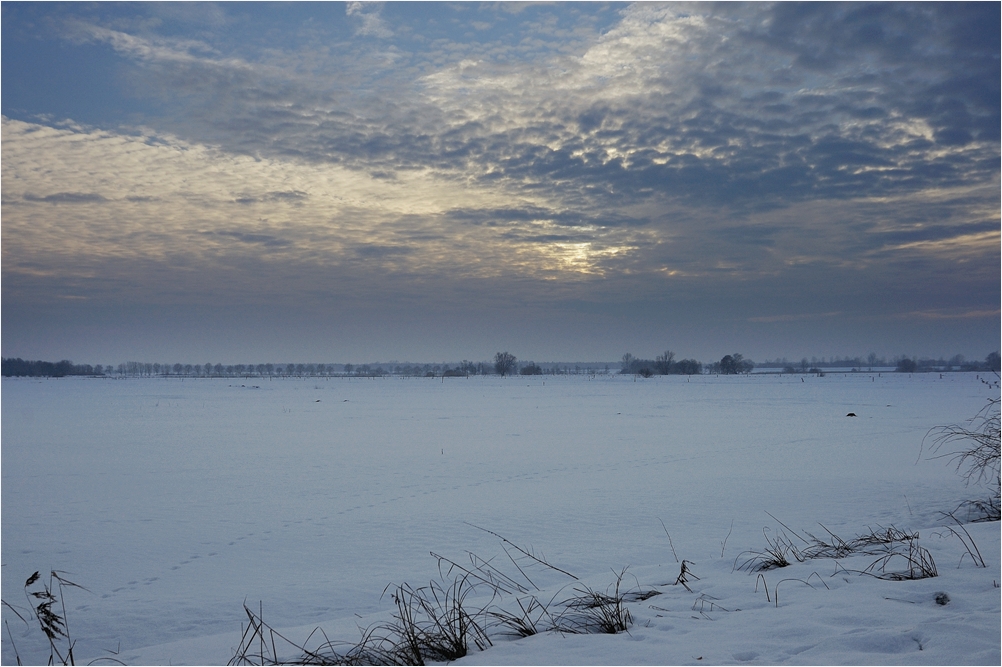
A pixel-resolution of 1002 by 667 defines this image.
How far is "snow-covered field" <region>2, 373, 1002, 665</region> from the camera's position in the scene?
166 inches

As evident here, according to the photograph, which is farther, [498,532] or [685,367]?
[685,367]

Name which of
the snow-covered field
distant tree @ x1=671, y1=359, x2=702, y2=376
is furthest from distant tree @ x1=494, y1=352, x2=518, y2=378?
the snow-covered field

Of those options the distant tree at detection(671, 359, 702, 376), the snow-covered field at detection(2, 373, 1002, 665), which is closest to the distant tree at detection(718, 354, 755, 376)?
the distant tree at detection(671, 359, 702, 376)

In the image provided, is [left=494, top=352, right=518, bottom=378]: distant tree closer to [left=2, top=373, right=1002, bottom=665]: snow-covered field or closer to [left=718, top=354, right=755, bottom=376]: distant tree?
[left=718, top=354, right=755, bottom=376]: distant tree

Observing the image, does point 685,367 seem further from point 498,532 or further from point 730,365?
point 498,532

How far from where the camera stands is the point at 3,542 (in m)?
7.91

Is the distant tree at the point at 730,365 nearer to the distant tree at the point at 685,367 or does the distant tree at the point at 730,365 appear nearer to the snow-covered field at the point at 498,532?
the distant tree at the point at 685,367

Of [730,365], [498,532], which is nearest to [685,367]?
[730,365]

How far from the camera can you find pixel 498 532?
330 inches

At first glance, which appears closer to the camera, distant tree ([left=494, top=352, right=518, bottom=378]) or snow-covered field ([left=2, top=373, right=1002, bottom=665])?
snow-covered field ([left=2, top=373, right=1002, bottom=665])

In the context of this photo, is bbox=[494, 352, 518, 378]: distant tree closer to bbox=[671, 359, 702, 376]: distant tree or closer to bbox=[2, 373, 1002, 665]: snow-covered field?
bbox=[671, 359, 702, 376]: distant tree

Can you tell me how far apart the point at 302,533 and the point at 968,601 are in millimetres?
6965

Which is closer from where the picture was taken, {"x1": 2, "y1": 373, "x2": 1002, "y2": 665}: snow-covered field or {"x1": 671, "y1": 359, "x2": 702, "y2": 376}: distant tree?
{"x1": 2, "y1": 373, "x2": 1002, "y2": 665}: snow-covered field

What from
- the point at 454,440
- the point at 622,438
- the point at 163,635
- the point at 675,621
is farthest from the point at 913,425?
the point at 163,635
